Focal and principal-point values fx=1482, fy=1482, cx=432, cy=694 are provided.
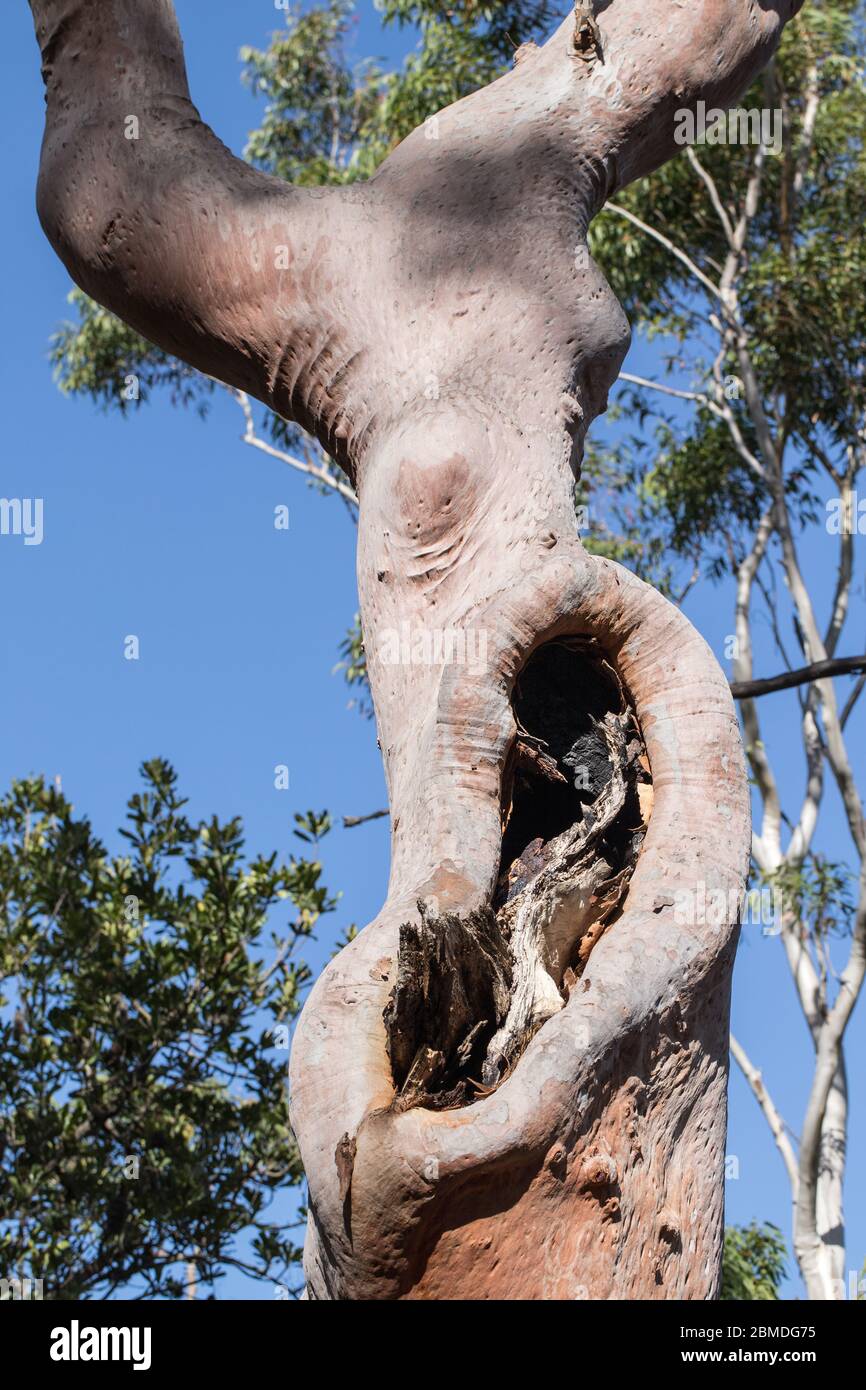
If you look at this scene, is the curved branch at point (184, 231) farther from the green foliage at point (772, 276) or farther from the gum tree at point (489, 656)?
the green foliage at point (772, 276)

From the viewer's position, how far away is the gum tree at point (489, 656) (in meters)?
1.79

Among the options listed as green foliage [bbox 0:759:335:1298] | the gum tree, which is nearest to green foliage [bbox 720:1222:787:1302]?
green foliage [bbox 0:759:335:1298]

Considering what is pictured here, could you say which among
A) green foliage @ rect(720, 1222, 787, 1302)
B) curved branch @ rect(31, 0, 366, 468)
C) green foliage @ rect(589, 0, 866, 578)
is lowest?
green foliage @ rect(720, 1222, 787, 1302)

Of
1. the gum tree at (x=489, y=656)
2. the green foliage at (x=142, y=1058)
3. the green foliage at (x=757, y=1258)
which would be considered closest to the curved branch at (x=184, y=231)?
the gum tree at (x=489, y=656)

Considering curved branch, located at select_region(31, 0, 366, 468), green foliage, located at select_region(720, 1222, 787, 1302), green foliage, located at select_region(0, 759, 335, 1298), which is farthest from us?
green foliage, located at select_region(720, 1222, 787, 1302)

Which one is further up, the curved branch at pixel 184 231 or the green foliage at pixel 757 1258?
the curved branch at pixel 184 231

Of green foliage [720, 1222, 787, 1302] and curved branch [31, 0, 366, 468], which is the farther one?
green foliage [720, 1222, 787, 1302]

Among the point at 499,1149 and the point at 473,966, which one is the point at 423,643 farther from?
the point at 499,1149

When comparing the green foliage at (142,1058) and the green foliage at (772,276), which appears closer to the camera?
the green foliage at (142,1058)

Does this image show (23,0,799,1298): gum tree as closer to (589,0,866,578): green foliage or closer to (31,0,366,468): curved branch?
(31,0,366,468): curved branch

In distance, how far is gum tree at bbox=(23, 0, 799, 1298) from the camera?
1.79 metres

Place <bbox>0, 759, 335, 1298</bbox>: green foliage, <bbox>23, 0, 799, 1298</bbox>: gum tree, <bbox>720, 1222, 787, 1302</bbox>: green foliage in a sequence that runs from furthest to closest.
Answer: <bbox>720, 1222, 787, 1302</bbox>: green foliage
<bbox>0, 759, 335, 1298</bbox>: green foliage
<bbox>23, 0, 799, 1298</bbox>: gum tree

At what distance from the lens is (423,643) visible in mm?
2283
